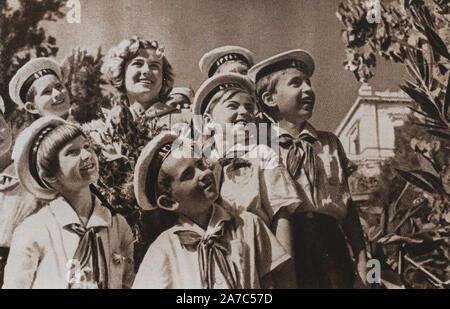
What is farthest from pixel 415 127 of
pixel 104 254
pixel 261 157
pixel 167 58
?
pixel 104 254

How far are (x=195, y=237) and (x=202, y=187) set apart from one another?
0.91 ft

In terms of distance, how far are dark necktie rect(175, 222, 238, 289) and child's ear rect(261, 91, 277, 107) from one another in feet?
2.42

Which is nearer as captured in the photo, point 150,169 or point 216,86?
point 150,169

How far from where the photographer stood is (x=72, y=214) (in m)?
3.42

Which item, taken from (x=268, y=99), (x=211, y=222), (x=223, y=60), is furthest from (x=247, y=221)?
(x=223, y=60)

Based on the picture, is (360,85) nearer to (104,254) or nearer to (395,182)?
(395,182)

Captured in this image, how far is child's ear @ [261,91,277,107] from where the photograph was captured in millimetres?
3570

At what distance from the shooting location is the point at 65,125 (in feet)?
11.4

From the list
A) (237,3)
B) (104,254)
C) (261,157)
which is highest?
(237,3)

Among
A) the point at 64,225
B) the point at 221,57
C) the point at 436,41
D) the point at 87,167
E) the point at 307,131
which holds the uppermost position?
the point at 436,41

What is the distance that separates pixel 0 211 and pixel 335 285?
1897 mm

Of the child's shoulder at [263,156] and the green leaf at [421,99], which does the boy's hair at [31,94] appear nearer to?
the child's shoulder at [263,156]

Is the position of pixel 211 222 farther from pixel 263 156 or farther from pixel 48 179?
pixel 48 179

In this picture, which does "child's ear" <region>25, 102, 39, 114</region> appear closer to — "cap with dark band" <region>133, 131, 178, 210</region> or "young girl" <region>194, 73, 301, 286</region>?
"cap with dark band" <region>133, 131, 178, 210</region>
